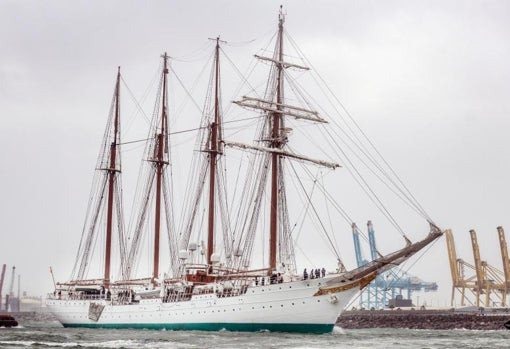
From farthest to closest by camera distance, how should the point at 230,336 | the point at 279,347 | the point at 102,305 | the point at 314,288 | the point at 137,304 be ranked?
the point at 102,305 → the point at 137,304 → the point at 314,288 → the point at 230,336 → the point at 279,347

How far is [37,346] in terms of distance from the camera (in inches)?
1873

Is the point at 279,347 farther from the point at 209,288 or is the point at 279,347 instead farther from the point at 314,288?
the point at 209,288

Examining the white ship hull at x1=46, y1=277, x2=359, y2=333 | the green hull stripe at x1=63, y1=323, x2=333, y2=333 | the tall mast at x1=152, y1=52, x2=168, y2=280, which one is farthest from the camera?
the tall mast at x1=152, y1=52, x2=168, y2=280

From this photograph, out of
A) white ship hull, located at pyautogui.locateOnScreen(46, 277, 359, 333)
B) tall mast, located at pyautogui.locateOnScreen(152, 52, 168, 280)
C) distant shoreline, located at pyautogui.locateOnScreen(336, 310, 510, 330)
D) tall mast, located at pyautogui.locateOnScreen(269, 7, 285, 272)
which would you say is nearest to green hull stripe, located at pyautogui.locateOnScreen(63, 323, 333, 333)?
white ship hull, located at pyautogui.locateOnScreen(46, 277, 359, 333)

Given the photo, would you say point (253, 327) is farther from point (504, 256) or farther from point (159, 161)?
point (504, 256)

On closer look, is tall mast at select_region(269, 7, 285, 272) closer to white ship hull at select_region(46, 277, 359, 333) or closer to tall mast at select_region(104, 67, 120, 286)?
white ship hull at select_region(46, 277, 359, 333)

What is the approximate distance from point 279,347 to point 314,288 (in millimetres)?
15678

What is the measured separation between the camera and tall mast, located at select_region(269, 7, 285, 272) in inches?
2709

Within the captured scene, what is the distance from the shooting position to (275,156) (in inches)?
2906

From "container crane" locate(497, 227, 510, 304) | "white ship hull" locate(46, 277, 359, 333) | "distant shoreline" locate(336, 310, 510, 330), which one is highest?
"container crane" locate(497, 227, 510, 304)

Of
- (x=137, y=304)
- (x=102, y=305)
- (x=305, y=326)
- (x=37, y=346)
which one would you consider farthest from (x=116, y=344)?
(x=102, y=305)

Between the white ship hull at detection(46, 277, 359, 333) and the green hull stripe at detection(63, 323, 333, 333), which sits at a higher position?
the white ship hull at detection(46, 277, 359, 333)

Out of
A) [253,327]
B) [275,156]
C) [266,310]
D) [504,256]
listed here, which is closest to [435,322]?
[275,156]

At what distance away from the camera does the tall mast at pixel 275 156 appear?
2709 inches
